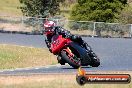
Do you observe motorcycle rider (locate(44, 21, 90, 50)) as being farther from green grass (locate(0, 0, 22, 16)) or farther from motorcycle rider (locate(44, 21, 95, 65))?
green grass (locate(0, 0, 22, 16))

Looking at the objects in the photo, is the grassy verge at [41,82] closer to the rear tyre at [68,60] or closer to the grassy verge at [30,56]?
the grassy verge at [30,56]

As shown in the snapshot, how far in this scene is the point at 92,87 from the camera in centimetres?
2083

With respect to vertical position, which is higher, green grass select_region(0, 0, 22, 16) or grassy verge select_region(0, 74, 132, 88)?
grassy verge select_region(0, 74, 132, 88)

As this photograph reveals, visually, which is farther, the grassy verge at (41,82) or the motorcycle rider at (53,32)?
the grassy verge at (41,82)

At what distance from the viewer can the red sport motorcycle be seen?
11.9 meters

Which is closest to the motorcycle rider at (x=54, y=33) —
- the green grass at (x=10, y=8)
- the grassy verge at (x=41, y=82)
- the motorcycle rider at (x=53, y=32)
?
the motorcycle rider at (x=53, y=32)

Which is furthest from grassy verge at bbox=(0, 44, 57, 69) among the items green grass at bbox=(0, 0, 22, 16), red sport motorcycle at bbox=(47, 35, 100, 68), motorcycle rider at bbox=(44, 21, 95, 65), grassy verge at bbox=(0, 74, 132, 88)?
green grass at bbox=(0, 0, 22, 16)

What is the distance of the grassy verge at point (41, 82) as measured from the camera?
847 inches

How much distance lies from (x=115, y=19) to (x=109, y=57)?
29.5 m

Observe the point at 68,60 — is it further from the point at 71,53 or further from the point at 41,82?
the point at 41,82

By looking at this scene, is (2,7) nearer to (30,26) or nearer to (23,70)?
(30,26)

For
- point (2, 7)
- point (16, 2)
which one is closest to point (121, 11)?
point (2, 7)

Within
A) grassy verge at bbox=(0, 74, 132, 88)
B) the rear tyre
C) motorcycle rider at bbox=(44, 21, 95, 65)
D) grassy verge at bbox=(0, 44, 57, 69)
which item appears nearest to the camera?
motorcycle rider at bbox=(44, 21, 95, 65)

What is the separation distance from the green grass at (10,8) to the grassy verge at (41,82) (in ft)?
237
